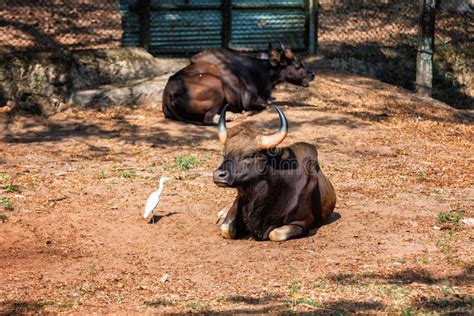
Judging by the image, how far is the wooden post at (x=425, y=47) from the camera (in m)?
18.2

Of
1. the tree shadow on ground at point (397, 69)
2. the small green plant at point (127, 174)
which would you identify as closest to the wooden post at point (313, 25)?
the tree shadow on ground at point (397, 69)

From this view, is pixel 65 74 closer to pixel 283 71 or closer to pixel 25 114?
pixel 25 114

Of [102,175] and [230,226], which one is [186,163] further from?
[230,226]

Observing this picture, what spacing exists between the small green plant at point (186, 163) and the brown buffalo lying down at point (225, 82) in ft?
9.17

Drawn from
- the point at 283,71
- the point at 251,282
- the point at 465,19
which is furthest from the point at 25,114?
the point at 465,19

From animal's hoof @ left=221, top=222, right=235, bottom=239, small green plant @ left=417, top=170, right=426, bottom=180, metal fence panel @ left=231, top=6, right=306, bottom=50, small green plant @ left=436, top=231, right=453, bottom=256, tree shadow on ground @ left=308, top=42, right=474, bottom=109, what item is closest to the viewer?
small green plant @ left=436, top=231, right=453, bottom=256

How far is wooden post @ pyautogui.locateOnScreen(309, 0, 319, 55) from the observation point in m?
19.1

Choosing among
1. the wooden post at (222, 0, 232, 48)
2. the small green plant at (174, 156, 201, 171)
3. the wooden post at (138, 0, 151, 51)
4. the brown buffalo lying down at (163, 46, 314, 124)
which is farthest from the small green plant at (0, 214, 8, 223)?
the wooden post at (222, 0, 232, 48)

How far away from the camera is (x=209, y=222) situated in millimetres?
10734

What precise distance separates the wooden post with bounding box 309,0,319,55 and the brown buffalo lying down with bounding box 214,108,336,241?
8941 millimetres

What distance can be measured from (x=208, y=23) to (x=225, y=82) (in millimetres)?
2145

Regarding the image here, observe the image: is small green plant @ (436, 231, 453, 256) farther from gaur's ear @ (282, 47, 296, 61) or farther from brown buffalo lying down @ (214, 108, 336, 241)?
gaur's ear @ (282, 47, 296, 61)

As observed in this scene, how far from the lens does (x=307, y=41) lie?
1947 centimetres

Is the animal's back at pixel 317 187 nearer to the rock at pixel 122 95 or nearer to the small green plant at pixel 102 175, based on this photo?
the small green plant at pixel 102 175
